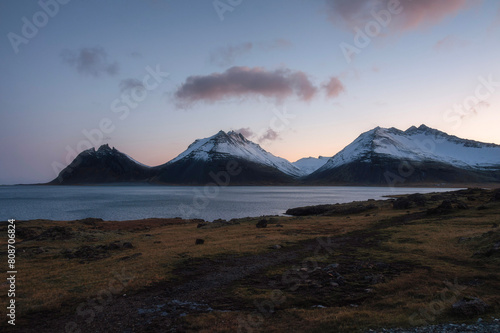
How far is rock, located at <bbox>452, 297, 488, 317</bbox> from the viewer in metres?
15.9

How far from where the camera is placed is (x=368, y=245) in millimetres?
37906

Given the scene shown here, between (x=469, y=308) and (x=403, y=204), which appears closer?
(x=469, y=308)

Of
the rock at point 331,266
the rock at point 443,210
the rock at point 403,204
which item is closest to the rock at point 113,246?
the rock at point 331,266

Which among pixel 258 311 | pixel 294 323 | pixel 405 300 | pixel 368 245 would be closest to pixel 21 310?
pixel 258 311

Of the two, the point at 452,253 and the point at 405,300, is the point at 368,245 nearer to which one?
the point at 452,253

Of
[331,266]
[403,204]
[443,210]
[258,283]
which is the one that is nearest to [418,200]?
[403,204]

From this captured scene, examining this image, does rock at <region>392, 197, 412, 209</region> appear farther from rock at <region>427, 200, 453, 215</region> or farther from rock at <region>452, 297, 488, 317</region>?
rock at <region>452, 297, 488, 317</region>

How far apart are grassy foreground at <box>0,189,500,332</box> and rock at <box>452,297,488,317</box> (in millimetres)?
323

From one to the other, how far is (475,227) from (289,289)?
3774 centimetres

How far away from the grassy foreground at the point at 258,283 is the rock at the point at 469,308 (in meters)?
0.32

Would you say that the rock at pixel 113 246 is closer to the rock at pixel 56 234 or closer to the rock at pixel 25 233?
the rock at pixel 56 234

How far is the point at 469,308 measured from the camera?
16.1 meters

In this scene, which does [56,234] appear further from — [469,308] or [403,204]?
[403,204]

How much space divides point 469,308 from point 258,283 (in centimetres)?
1380
